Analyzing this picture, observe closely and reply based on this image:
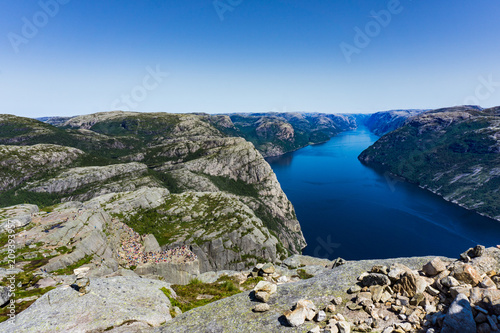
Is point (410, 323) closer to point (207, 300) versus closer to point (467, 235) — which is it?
point (207, 300)

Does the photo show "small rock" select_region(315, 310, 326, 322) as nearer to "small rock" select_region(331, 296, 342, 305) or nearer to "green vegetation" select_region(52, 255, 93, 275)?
"small rock" select_region(331, 296, 342, 305)

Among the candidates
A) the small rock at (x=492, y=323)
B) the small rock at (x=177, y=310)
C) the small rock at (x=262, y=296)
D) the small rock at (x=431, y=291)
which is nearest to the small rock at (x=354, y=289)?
the small rock at (x=431, y=291)

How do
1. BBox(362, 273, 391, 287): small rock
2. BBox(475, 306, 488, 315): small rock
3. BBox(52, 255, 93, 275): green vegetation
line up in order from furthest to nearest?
BBox(52, 255, 93, 275): green vegetation
BBox(362, 273, 391, 287): small rock
BBox(475, 306, 488, 315): small rock

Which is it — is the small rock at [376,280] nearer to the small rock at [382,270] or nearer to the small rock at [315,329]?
the small rock at [382,270]

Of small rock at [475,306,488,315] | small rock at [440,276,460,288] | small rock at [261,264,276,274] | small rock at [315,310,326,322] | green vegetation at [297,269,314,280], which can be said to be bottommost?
green vegetation at [297,269,314,280]

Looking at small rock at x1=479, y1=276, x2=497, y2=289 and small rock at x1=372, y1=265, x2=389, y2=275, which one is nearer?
small rock at x1=479, y1=276, x2=497, y2=289

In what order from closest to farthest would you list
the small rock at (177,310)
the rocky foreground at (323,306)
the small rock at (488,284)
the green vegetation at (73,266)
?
1. the rocky foreground at (323,306)
2. the small rock at (488,284)
3. the small rock at (177,310)
4. the green vegetation at (73,266)

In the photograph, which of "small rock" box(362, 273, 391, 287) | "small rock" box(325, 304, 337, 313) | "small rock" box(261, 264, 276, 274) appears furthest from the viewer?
"small rock" box(261, 264, 276, 274)

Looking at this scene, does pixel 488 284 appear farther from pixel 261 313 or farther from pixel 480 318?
pixel 261 313

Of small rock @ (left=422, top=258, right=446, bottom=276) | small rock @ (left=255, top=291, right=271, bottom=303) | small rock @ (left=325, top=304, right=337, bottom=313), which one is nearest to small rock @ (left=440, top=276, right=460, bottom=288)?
small rock @ (left=422, top=258, right=446, bottom=276)
